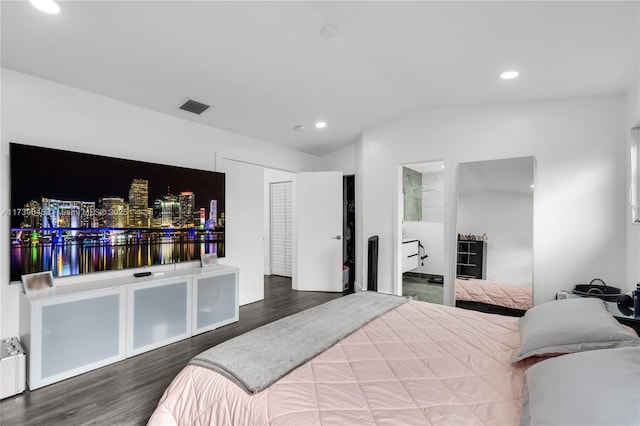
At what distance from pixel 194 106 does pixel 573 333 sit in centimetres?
355

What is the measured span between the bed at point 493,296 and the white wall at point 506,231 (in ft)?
0.26

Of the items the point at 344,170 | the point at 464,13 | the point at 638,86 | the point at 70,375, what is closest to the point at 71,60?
the point at 70,375

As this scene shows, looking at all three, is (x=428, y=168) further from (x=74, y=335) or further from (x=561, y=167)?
(x=74, y=335)

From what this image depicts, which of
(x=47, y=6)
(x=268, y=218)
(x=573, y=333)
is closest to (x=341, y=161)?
(x=268, y=218)

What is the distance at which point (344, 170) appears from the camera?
5320 mm

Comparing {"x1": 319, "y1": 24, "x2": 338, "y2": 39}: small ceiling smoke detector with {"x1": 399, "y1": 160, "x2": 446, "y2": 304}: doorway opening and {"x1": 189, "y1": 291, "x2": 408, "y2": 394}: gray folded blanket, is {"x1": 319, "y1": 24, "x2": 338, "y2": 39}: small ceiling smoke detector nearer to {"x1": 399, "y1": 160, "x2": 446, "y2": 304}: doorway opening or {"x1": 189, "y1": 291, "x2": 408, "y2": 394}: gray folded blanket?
{"x1": 189, "y1": 291, "x2": 408, "y2": 394}: gray folded blanket

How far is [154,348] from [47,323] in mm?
886

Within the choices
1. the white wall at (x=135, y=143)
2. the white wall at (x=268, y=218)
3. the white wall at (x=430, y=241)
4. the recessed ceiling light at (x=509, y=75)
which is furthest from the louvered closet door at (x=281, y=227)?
the recessed ceiling light at (x=509, y=75)

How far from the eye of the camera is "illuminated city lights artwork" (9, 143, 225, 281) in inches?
92.4

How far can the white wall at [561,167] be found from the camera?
2855 millimetres

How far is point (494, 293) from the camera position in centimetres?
323

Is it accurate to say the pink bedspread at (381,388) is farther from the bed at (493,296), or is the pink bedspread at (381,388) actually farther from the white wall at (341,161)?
the white wall at (341,161)

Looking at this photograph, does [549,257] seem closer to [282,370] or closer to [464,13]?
[464,13]

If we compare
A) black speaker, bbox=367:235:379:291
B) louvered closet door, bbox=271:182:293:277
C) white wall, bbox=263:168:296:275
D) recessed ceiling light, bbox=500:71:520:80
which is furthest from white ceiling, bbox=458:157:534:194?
white wall, bbox=263:168:296:275
